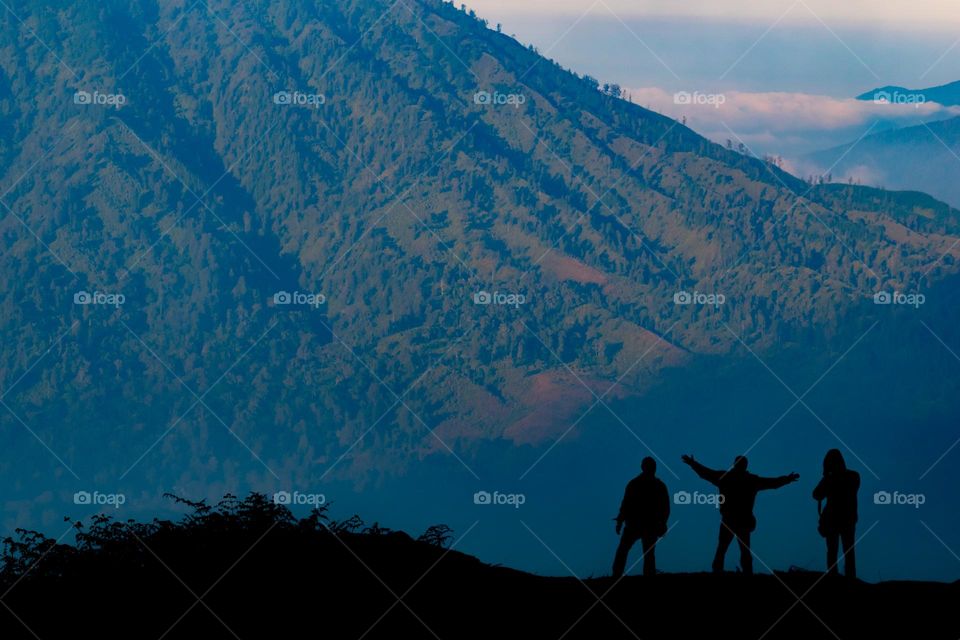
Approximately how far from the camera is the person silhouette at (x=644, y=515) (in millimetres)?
32969

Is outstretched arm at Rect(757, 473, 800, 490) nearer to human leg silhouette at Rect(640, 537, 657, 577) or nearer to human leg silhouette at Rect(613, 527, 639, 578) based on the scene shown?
human leg silhouette at Rect(640, 537, 657, 577)

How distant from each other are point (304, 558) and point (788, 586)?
32.2 feet

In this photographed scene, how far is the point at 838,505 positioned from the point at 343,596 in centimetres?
1109

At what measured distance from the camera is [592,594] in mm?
31500

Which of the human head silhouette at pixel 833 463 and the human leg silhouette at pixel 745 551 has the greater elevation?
the human head silhouette at pixel 833 463

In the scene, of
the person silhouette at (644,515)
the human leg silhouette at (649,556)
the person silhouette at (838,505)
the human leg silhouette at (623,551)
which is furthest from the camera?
the person silhouette at (838,505)

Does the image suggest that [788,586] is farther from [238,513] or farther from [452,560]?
[238,513]

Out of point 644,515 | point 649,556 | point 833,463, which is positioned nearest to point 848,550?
point 833,463

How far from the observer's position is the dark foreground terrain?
29.0 metres

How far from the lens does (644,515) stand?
33.1 meters

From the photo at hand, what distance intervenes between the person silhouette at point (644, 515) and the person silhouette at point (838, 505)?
3.49 metres

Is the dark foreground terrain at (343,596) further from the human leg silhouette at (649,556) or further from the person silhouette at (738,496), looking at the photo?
the person silhouette at (738,496)

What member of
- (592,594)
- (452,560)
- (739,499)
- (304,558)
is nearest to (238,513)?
(304,558)

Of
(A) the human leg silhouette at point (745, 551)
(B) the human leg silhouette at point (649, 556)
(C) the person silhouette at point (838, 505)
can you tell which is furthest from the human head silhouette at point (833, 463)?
(B) the human leg silhouette at point (649, 556)
